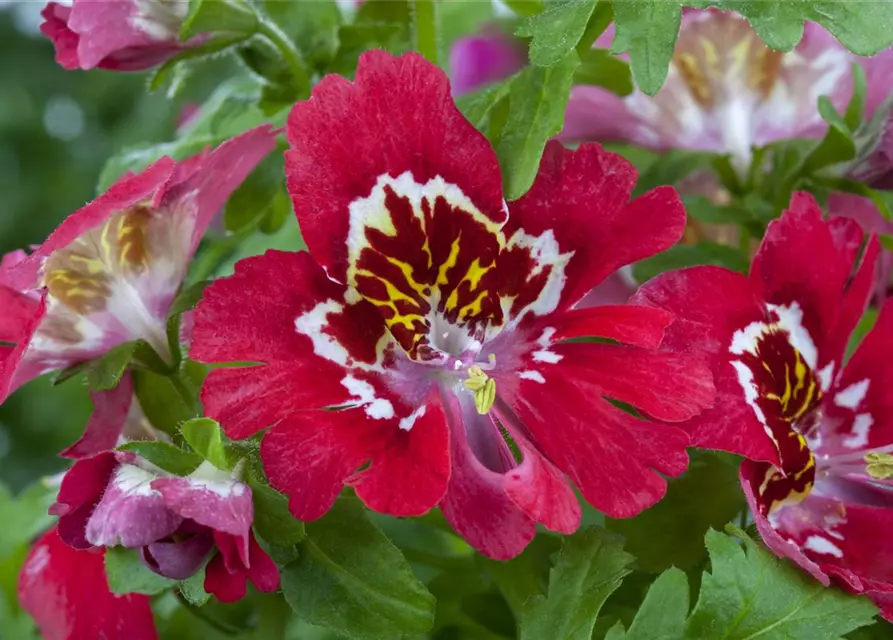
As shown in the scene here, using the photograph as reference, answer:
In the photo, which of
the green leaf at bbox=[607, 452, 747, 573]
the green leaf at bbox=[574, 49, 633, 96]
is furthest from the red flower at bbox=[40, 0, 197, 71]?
the green leaf at bbox=[607, 452, 747, 573]

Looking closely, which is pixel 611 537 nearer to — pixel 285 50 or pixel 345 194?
pixel 345 194

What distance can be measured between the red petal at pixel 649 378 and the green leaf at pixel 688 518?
0.35 ft

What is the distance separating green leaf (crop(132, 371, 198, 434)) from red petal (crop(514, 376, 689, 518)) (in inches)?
7.5

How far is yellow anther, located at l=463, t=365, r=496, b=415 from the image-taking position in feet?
1.55

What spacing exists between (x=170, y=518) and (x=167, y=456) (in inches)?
1.3

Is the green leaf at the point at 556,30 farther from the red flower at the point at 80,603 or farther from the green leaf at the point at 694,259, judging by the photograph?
the red flower at the point at 80,603

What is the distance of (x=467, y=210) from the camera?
484 millimetres

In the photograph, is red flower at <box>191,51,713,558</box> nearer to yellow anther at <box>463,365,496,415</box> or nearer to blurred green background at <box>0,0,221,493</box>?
yellow anther at <box>463,365,496,415</box>

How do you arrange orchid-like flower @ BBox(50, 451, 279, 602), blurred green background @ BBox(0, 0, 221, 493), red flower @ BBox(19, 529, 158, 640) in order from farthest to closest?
blurred green background @ BBox(0, 0, 221, 493) < red flower @ BBox(19, 529, 158, 640) < orchid-like flower @ BBox(50, 451, 279, 602)

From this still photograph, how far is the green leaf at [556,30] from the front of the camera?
0.49m

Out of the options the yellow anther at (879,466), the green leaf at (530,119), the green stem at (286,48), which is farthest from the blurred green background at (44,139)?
the yellow anther at (879,466)

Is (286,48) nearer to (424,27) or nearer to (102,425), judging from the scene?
(424,27)

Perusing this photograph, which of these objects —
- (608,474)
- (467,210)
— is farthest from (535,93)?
(608,474)

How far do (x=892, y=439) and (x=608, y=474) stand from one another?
0.17m
